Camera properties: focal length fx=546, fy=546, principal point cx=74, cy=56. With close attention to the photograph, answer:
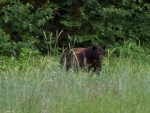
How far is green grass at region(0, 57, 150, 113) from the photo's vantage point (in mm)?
7344

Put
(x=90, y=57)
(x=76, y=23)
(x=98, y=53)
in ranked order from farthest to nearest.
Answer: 1. (x=76, y=23)
2. (x=90, y=57)
3. (x=98, y=53)

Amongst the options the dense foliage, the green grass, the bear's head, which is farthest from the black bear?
the green grass

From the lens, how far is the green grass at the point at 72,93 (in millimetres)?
7344

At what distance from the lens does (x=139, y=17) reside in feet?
57.3

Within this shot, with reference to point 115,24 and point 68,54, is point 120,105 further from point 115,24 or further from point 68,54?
point 115,24

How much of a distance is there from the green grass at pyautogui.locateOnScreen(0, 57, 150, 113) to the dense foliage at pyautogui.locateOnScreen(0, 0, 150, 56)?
6.78 m

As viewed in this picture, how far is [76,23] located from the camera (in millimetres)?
16781

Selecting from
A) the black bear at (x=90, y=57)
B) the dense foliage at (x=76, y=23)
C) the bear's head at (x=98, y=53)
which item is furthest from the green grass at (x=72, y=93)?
the dense foliage at (x=76, y=23)

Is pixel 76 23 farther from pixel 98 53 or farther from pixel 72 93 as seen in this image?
pixel 72 93

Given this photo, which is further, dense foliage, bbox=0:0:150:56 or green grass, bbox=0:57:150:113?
dense foliage, bbox=0:0:150:56

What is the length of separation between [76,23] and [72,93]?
354 inches

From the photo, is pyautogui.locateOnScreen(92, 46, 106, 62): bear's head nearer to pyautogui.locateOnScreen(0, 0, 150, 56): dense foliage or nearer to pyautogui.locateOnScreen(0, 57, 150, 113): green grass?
pyautogui.locateOnScreen(0, 0, 150, 56): dense foliage

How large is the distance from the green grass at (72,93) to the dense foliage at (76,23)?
22.2 feet

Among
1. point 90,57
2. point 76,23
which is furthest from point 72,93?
point 76,23
